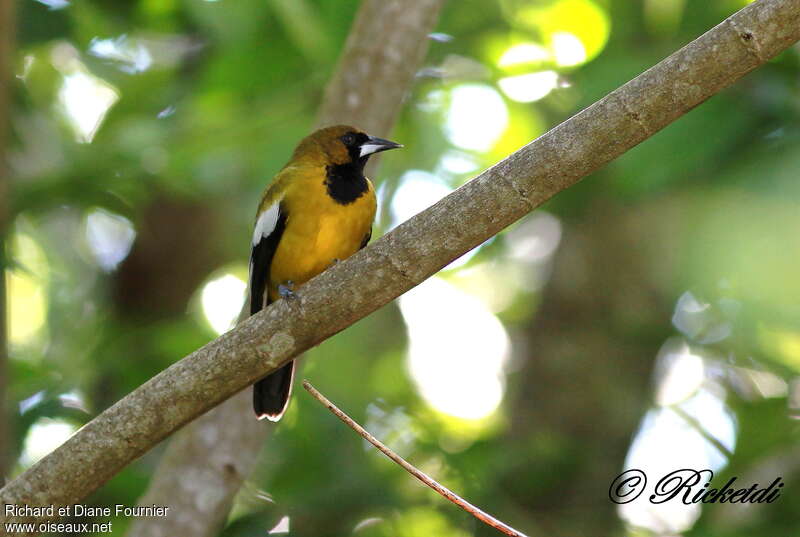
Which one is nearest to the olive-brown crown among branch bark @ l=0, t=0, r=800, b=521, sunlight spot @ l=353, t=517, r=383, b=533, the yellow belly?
the yellow belly

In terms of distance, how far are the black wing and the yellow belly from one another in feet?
0.09

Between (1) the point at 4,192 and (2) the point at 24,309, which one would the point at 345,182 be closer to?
(1) the point at 4,192

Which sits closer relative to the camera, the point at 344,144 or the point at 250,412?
the point at 250,412

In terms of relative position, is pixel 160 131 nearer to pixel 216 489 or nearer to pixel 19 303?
pixel 216 489

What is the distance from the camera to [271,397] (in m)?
4.80

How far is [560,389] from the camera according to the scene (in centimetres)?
620

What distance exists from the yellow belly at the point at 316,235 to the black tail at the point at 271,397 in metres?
0.55

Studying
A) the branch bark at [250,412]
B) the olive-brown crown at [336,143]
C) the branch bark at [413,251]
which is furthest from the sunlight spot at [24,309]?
the branch bark at [413,251]

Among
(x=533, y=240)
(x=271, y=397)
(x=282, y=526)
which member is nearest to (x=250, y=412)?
(x=271, y=397)

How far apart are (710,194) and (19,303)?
6.73 meters

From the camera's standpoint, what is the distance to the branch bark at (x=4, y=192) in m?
4.05

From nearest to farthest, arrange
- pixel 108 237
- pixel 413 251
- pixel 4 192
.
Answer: pixel 413 251 < pixel 4 192 < pixel 108 237

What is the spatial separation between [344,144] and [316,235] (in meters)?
0.58

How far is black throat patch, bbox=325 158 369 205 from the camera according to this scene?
5039 mm
